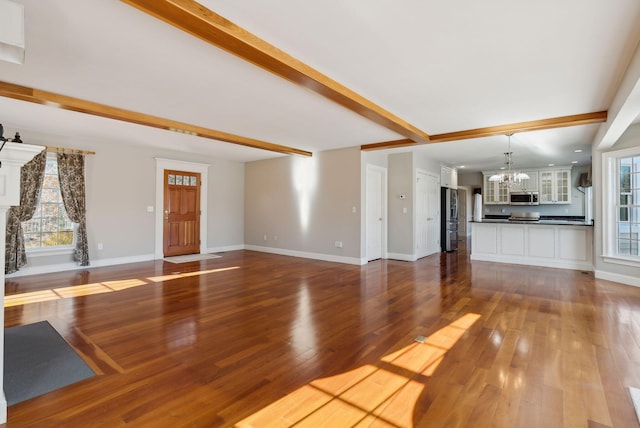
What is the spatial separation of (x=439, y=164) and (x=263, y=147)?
488cm

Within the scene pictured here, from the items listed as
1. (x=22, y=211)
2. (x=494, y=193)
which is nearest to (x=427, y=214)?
(x=494, y=193)

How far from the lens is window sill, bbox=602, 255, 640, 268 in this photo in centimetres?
489

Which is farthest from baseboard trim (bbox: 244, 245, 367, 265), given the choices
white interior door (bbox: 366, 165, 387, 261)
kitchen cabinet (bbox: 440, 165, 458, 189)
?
kitchen cabinet (bbox: 440, 165, 458, 189)

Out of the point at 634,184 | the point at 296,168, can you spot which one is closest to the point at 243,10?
the point at 296,168

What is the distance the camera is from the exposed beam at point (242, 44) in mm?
2064

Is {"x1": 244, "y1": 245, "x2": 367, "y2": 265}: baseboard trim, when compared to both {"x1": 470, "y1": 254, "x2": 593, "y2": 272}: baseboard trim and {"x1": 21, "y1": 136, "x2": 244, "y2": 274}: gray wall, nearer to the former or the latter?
{"x1": 21, "y1": 136, "x2": 244, "y2": 274}: gray wall

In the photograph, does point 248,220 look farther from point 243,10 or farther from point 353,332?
point 243,10

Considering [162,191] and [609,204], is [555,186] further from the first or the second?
[162,191]

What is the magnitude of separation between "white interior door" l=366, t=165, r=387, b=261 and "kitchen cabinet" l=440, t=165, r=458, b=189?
2256 millimetres

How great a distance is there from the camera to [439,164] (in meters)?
8.64

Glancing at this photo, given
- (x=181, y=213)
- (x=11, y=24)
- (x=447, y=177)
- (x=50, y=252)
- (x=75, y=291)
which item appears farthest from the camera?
(x=447, y=177)

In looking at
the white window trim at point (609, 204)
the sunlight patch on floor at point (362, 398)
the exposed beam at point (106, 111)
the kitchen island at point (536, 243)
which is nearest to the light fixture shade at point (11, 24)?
the exposed beam at point (106, 111)

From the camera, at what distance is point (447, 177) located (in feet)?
30.2

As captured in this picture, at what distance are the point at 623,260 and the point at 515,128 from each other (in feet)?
8.85
